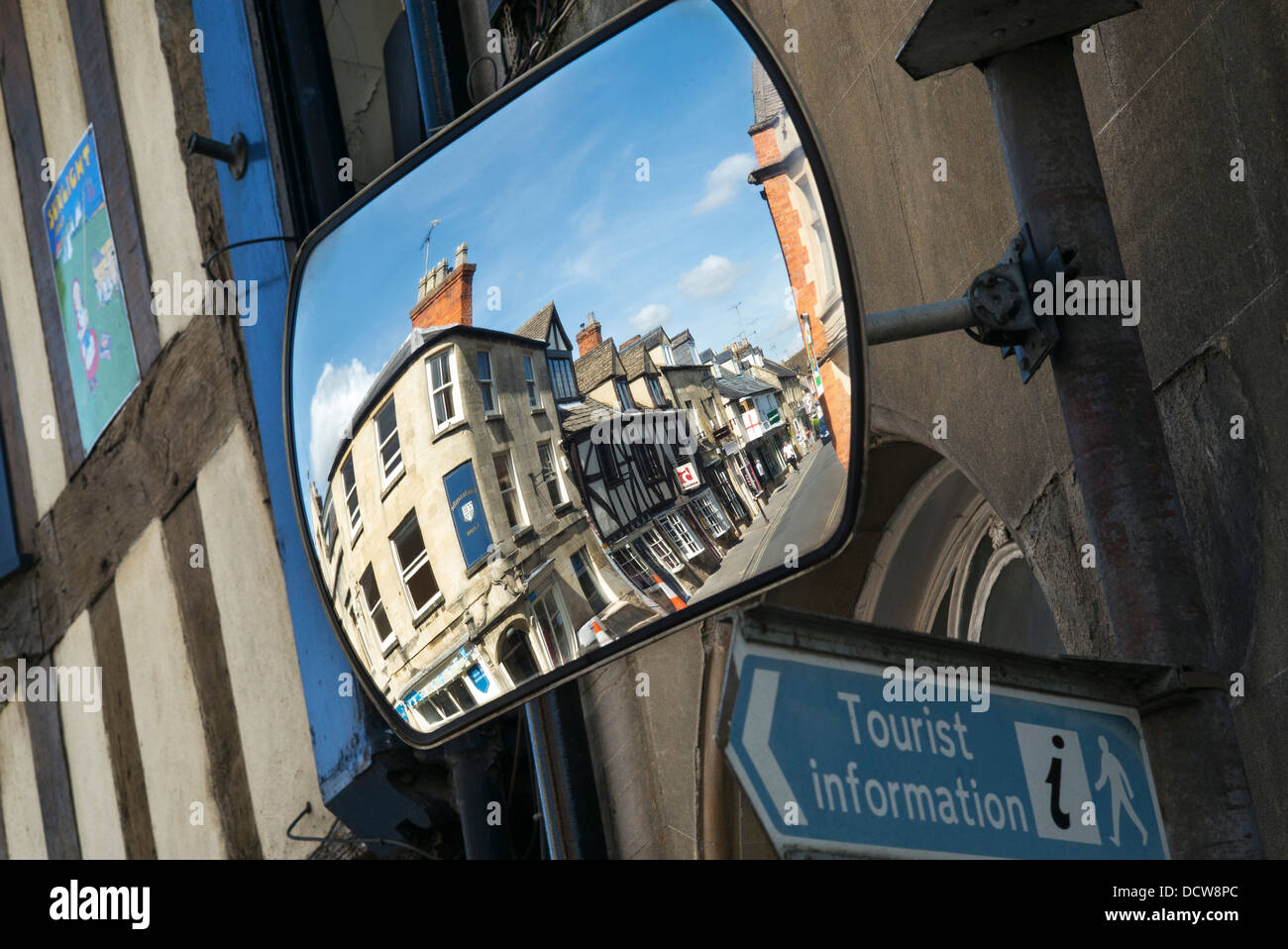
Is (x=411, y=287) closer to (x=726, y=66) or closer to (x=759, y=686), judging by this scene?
(x=726, y=66)

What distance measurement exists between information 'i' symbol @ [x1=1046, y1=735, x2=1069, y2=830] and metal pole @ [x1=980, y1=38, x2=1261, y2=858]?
136mm

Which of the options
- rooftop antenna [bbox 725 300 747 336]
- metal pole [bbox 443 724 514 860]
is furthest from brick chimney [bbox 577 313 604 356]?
metal pole [bbox 443 724 514 860]

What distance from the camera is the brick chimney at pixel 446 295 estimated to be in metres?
1.75

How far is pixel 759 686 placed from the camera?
1.61 m

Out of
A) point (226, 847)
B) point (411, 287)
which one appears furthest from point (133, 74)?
point (411, 287)

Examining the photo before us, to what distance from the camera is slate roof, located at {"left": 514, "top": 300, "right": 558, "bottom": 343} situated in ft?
5.41

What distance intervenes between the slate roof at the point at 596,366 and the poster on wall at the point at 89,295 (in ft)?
17.8

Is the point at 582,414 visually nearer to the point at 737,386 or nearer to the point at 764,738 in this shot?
the point at 737,386

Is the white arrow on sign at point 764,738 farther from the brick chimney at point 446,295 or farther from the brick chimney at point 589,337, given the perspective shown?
the brick chimney at point 446,295

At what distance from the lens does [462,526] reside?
1704mm

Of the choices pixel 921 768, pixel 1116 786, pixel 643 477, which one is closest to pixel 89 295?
pixel 643 477

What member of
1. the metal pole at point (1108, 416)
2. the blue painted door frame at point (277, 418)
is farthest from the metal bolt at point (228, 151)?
the metal pole at point (1108, 416)

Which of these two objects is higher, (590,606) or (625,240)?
(625,240)

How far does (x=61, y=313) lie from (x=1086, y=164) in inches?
253
